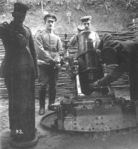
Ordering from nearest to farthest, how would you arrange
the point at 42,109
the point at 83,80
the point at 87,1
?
the point at 83,80, the point at 42,109, the point at 87,1

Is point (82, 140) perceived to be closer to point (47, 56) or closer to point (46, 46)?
point (47, 56)

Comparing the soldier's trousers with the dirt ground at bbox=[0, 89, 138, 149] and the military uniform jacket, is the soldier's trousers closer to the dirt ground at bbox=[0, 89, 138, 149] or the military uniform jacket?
the military uniform jacket

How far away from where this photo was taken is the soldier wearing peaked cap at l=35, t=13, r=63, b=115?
13.6ft

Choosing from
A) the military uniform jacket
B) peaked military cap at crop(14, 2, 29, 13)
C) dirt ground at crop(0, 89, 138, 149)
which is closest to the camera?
peaked military cap at crop(14, 2, 29, 13)

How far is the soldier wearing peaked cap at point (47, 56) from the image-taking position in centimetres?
414

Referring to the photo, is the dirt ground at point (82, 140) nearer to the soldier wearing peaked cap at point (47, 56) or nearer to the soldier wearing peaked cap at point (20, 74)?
the soldier wearing peaked cap at point (20, 74)

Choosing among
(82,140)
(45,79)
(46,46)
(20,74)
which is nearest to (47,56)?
(46,46)

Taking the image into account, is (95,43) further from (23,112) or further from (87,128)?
(23,112)

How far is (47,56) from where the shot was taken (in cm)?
409

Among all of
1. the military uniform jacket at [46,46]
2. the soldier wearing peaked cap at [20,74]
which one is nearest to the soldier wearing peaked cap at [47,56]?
the military uniform jacket at [46,46]

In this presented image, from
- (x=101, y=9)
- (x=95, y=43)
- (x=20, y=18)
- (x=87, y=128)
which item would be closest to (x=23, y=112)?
(x=87, y=128)

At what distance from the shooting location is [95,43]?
13.2ft

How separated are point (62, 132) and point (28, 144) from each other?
73 cm

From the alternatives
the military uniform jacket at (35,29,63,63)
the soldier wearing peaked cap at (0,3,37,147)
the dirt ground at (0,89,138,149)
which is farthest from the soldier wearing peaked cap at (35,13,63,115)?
the soldier wearing peaked cap at (0,3,37,147)
